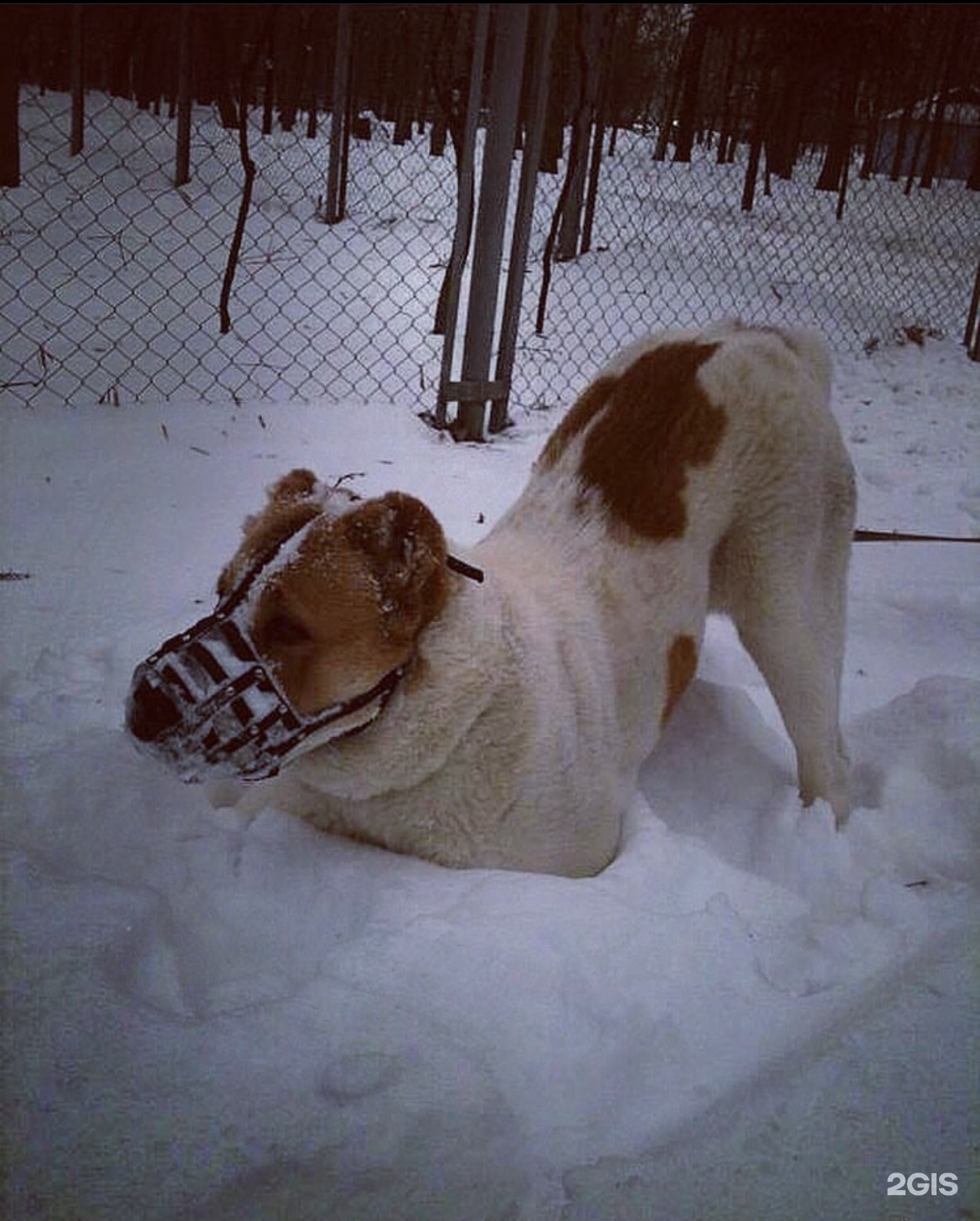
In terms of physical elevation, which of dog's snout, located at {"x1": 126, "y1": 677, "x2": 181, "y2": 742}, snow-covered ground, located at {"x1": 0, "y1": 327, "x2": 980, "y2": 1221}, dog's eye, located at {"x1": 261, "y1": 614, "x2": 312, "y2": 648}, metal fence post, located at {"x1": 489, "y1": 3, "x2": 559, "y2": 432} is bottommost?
snow-covered ground, located at {"x1": 0, "y1": 327, "x2": 980, "y2": 1221}

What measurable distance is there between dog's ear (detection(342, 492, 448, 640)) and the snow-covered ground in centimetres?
49

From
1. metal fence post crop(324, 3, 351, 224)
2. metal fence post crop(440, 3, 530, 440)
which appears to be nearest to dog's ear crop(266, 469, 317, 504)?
metal fence post crop(440, 3, 530, 440)

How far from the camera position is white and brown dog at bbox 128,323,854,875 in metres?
1.68

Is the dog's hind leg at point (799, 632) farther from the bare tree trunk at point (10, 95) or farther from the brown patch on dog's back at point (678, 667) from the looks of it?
the bare tree trunk at point (10, 95)

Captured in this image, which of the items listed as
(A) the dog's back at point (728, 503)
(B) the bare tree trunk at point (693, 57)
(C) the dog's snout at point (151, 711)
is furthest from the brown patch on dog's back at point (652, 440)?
(C) the dog's snout at point (151, 711)

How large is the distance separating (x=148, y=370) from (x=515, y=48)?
82.5 inches

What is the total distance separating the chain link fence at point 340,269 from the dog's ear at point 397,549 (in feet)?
5.05

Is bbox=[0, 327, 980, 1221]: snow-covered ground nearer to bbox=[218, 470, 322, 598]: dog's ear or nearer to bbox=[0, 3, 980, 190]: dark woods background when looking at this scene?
bbox=[218, 470, 322, 598]: dog's ear

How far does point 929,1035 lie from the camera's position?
1.58 meters

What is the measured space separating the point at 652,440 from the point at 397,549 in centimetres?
89

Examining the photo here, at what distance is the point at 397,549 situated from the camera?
68.6 inches

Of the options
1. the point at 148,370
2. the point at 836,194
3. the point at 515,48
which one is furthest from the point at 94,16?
the point at 836,194

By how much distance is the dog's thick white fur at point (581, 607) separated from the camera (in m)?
1.74

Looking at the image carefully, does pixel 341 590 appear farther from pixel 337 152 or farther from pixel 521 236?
pixel 337 152
